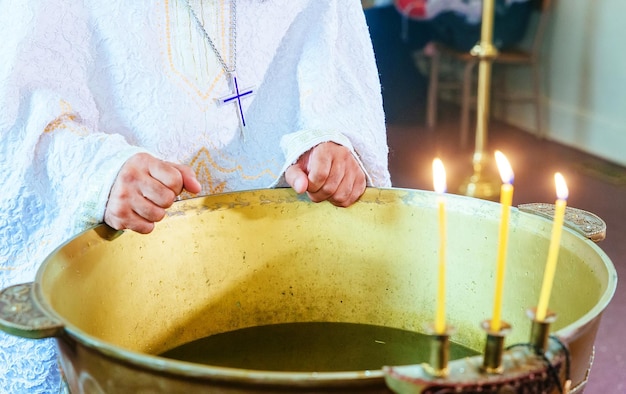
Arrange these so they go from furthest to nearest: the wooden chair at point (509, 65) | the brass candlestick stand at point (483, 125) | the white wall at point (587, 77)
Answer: the wooden chair at point (509, 65), the white wall at point (587, 77), the brass candlestick stand at point (483, 125)

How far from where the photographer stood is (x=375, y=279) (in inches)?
35.2

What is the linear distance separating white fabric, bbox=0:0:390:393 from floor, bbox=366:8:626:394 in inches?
45.8

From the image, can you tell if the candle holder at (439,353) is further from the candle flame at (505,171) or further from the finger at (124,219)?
the finger at (124,219)

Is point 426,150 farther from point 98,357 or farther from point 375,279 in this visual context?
point 98,357

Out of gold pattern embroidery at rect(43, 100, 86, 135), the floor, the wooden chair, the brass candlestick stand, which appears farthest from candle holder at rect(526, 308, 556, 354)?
A: the wooden chair

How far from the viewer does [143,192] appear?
73 cm

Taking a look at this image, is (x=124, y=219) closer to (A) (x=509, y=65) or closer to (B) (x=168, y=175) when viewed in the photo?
(B) (x=168, y=175)

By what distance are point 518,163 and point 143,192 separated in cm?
296

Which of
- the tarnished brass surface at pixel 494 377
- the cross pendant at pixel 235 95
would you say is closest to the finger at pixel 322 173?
the cross pendant at pixel 235 95

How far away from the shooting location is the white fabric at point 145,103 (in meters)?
0.78

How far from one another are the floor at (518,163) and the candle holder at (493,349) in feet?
4.78

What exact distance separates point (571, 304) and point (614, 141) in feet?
9.91

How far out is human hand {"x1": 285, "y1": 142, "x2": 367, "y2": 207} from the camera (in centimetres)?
83

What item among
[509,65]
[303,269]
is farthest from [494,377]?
[509,65]
